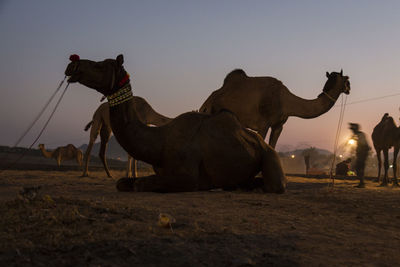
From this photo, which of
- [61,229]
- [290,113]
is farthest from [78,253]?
[290,113]

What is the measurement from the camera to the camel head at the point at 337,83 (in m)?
8.72

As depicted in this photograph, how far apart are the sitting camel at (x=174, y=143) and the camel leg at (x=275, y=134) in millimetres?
2576

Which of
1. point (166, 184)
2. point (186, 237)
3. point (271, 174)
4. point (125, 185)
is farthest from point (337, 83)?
point (186, 237)

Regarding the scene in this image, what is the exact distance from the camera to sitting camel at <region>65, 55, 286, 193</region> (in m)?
4.48

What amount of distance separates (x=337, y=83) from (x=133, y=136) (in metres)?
6.08

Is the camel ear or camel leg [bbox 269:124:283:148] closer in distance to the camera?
the camel ear

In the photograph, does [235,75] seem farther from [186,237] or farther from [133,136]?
[186,237]

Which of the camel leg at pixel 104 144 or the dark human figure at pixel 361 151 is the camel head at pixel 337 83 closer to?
the dark human figure at pixel 361 151

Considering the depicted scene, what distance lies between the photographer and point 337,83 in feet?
28.7

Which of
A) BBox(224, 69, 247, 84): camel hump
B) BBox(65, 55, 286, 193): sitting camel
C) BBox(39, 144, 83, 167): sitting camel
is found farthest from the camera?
BBox(39, 144, 83, 167): sitting camel

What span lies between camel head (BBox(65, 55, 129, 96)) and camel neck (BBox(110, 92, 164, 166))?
273mm

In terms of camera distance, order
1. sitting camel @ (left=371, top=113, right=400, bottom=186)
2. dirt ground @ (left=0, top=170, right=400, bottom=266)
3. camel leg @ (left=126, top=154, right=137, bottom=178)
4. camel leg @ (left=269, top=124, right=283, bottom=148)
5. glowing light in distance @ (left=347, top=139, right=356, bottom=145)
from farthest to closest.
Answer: sitting camel @ (left=371, top=113, right=400, bottom=186), glowing light in distance @ (left=347, top=139, right=356, bottom=145), camel leg @ (left=126, top=154, right=137, bottom=178), camel leg @ (left=269, top=124, right=283, bottom=148), dirt ground @ (left=0, top=170, right=400, bottom=266)

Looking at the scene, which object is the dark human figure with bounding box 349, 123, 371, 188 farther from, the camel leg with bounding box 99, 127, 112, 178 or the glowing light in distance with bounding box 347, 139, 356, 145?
the camel leg with bounding box 99, 127, 112, 178

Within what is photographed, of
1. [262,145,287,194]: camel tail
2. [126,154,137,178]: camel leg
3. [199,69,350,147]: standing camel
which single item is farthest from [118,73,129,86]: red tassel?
[126,154,137,178]: camel leg
